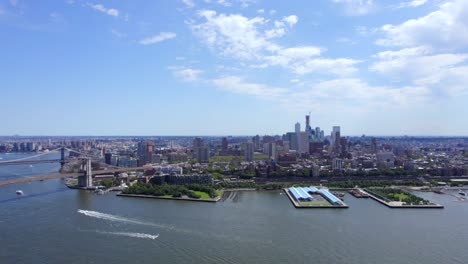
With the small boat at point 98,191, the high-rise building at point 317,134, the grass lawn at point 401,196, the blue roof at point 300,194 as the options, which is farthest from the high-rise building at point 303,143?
the small boat at point 98,191

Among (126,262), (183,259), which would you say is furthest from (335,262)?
(126,262)

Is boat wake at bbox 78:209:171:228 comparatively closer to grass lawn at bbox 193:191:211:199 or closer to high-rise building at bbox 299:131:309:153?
grass lawn at bbox 193:191:211:199

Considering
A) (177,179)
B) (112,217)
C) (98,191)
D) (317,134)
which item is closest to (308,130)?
(317,134)

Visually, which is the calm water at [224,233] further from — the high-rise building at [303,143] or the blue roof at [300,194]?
the high-rise building at [303,143]

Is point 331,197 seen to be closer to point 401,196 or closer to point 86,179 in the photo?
point 401,196

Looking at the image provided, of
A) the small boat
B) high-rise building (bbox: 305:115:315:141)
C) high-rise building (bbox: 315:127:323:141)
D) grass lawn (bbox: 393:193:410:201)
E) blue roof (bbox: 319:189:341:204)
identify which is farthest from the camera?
high-rise building (bbox: 315:127:323:141)

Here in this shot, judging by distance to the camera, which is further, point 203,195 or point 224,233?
point 203,195

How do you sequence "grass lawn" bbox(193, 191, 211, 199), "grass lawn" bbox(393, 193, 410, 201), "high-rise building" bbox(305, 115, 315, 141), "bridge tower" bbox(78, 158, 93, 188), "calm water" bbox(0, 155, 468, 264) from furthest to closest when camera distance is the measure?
"high-rise building" bbox(305, 115, 315, 141) < "bridge tower" bbox(78, 158, 93, 188) < "grass lawn" bbox(193, 191, 211, 199) < "grass lawn" bbox(393, 193, 410, 201) < "calm water" bbox(0, 155, 468, 264)

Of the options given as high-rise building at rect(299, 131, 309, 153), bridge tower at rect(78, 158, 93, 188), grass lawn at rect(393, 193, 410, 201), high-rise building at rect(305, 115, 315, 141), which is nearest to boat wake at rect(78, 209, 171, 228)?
bridge tower at rect(78, 158, 93, 188)

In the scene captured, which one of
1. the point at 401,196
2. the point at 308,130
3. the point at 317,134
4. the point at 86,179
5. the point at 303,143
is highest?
the point at 308,130
